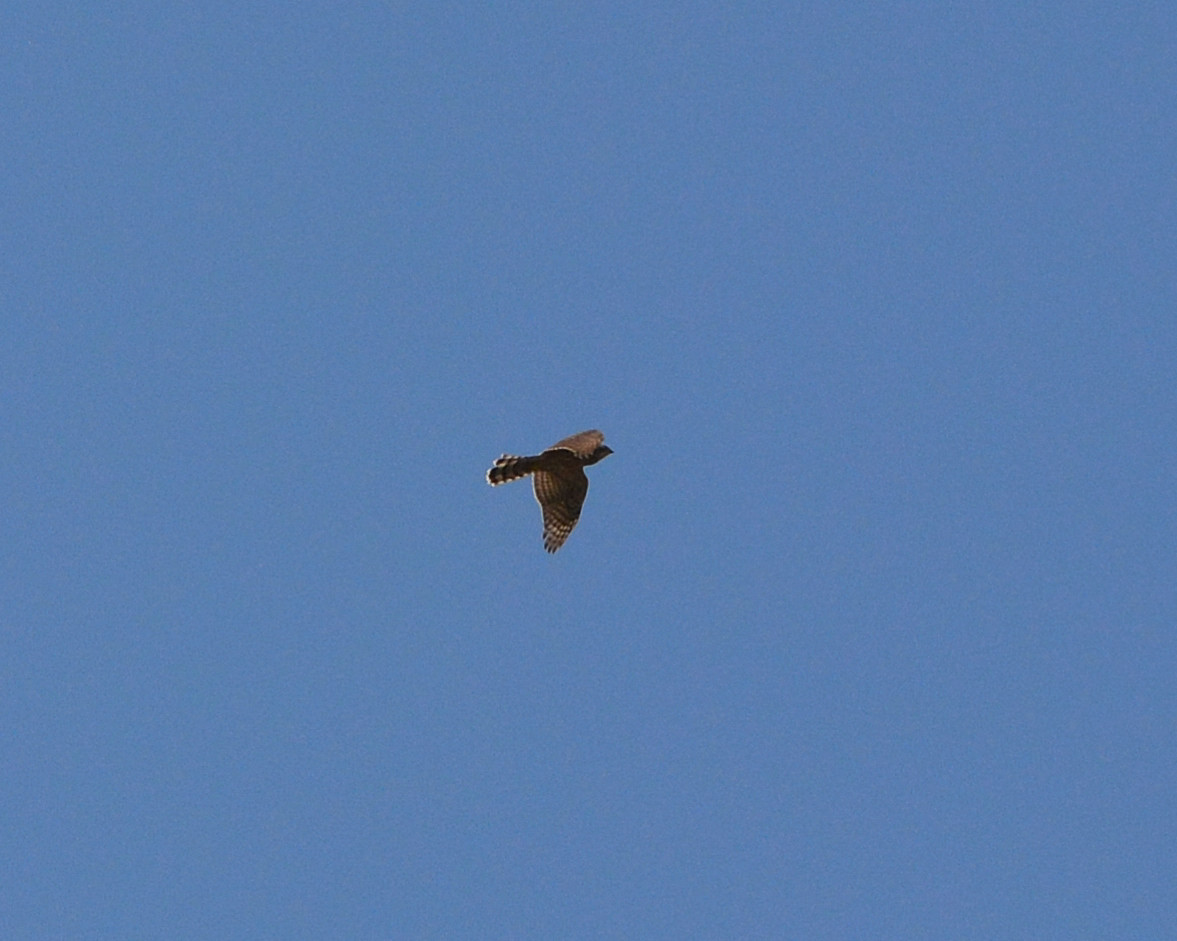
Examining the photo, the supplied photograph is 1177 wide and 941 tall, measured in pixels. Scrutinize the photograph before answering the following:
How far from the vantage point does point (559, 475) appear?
4169 centimetres

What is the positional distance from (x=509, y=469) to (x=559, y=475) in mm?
948

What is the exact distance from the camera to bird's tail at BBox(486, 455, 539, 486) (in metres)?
41.1

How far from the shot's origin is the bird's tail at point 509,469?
41.1 m

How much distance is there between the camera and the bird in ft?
135

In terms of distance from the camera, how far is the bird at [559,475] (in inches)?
1619

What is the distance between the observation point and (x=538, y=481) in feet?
137

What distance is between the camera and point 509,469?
1623 inches

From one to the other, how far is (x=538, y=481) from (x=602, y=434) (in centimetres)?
135

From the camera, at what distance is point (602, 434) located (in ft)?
138
